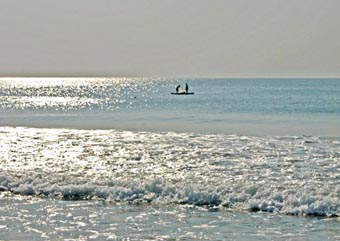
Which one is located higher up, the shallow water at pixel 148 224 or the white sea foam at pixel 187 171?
the white sea foam at pixel 187 171

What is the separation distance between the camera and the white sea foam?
1902 centimetres

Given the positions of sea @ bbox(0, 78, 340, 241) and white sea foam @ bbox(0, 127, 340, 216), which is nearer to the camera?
sea @ bbox(0, 78, 340, 241)

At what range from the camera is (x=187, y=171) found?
76.8 feet

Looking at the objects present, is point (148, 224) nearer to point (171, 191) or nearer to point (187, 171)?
point (171, 191)

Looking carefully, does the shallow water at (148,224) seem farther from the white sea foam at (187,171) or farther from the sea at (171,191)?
the white sea foam at (187,171)

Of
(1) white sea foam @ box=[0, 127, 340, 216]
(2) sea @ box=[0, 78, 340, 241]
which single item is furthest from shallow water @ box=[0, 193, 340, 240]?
(1) white sea foam @ box=[0, 127, 340, 216]

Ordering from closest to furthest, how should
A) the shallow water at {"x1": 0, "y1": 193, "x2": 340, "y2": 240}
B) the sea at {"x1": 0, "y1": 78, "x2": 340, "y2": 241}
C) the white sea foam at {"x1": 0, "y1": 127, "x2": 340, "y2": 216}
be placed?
the shallow water at {"x1": 0, "y1": 193, "x2": 340, "y2": 240} < the sea at {"x1": 0, "y1": 78, "x2": 340, "y2": 241} < the white sea foam at {"x1": 0, "y1": 127, "x2": 340, "y2": 216}

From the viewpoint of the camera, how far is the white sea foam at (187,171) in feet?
62.4

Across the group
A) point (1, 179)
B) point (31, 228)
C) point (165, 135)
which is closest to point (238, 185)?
point (31, 228)

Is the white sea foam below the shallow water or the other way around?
the other way around

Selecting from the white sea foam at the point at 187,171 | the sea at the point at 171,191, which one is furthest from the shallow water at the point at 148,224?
the white sea foam at the point at 187,171

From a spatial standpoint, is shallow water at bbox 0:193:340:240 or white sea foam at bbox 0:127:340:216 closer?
shallow water at bbox 0:193:340:240

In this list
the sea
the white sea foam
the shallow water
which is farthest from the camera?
the white sea foam

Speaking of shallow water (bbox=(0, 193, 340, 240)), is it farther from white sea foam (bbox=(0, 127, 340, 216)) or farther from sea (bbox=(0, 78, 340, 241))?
white sea foam (bbox=(0, 127, 340, 216))
